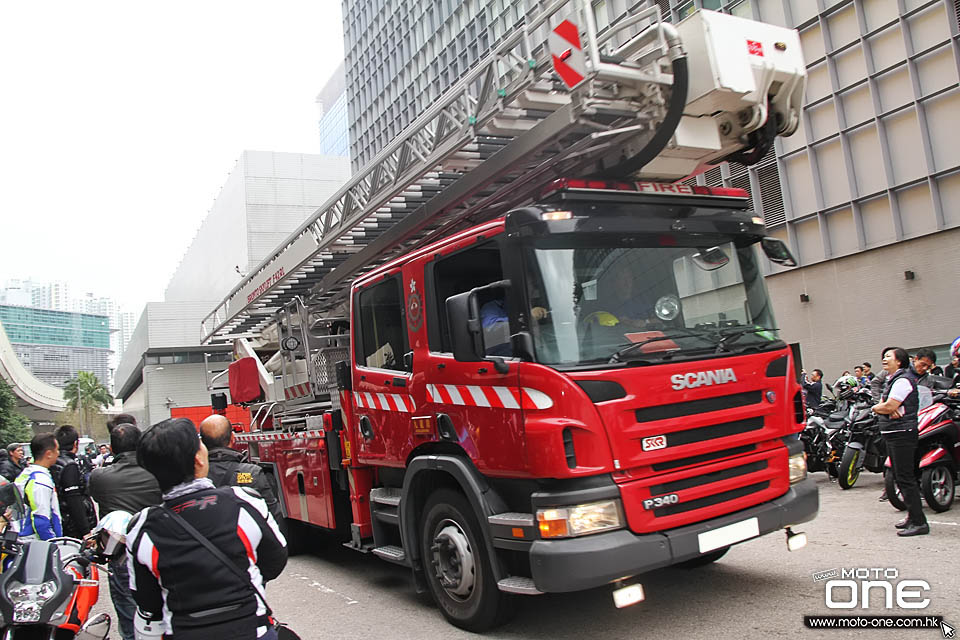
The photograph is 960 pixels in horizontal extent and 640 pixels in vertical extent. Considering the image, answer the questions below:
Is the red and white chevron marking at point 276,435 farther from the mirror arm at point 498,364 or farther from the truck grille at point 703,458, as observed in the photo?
the truck grille at point 703,458

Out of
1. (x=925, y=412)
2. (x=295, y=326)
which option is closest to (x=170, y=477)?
(x=295, y=326)

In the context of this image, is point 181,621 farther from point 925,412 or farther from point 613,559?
point 925,412

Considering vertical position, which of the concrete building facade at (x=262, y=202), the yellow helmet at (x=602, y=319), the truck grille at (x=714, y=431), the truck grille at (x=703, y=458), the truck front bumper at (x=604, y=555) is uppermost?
the concrete building facade at (x=262, y=202)

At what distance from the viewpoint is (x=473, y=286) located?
5.14m

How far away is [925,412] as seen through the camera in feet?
24.1

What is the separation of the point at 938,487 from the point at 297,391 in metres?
6.61

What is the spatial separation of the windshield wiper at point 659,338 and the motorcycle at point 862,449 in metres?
4.66

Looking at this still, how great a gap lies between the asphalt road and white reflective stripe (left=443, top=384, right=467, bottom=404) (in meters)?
1.49

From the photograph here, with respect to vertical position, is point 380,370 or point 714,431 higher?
point 380,370

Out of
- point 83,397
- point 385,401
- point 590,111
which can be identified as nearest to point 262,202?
point 385,401

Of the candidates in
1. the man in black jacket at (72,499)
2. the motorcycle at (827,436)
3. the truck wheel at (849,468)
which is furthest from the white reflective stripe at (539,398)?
the motorcycle at (827,436)

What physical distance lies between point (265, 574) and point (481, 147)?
364cm

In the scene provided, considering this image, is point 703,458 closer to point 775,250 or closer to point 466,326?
point 466,326

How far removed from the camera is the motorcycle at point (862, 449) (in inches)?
337
